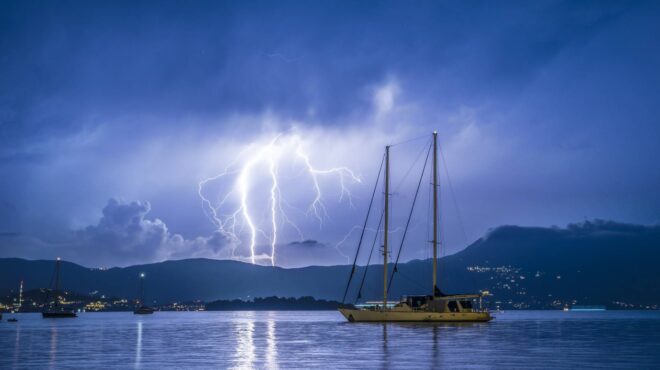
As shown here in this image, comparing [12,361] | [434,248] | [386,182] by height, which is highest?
[386,182]

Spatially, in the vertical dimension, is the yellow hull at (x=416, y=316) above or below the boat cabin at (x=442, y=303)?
below

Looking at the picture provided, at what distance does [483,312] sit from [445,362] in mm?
60535

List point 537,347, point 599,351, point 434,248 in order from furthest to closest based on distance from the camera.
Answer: point 434,248 → point 537,347 → point 599,351

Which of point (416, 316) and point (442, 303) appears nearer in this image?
point (416, 316)

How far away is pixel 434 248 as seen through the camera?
83750 millimetres

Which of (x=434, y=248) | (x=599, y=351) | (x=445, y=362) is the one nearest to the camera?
(x=445, y=362)

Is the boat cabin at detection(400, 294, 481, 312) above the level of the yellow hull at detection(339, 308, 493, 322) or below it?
above

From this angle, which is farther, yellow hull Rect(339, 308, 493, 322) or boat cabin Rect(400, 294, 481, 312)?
boat cabin Rect(400, 294, 481, 312)

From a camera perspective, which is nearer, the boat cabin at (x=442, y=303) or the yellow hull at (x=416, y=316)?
the yellow hull at (x=416, y=316)

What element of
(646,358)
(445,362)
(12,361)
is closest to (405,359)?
(445,362)

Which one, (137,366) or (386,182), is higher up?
(386,182)

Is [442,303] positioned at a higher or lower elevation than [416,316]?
higher

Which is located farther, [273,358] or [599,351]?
[599,351]

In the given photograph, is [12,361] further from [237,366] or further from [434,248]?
[434,248]
